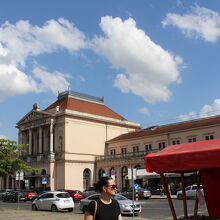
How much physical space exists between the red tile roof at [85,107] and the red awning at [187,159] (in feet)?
202

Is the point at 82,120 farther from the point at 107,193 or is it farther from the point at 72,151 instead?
the point at 107,193

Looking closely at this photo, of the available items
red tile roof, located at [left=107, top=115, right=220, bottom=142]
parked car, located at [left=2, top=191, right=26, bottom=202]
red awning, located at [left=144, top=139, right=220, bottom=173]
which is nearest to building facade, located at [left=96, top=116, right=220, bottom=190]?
red tile roof, located at [left=107, top=115, right=220, bottom=142]

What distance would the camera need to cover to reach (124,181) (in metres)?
62.2

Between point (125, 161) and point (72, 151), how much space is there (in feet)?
34.2

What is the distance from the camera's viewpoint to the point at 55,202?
89.7 feet

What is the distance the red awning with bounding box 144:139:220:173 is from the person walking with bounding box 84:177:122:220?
3.05 m

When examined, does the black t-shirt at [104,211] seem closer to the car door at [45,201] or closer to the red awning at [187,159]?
the red awning at [187,159]

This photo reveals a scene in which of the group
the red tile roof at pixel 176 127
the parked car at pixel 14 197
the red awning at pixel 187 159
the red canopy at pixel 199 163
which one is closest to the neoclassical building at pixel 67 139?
the red tile roof at pixel 176 127

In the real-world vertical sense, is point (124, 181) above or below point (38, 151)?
below

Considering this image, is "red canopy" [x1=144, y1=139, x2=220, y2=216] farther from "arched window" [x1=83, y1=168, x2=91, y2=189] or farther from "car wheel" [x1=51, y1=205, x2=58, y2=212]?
"arched window" [x1=83, y1=168, x2=91, y2=189]

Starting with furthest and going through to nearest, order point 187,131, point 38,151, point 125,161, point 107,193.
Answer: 1. point 38,151
2. point 125,161
3. point 187,131
4. point 107,193

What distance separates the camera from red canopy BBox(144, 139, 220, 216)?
7.86 meters

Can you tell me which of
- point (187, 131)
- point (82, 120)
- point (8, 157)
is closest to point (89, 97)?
point (82, 120)

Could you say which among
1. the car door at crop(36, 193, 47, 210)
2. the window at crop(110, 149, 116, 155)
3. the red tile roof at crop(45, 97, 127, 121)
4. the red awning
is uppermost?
the red tile roof at crop(45, 97, 127, 121)
